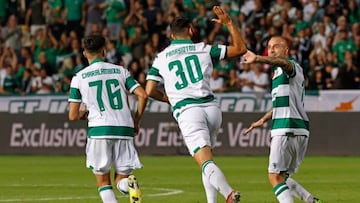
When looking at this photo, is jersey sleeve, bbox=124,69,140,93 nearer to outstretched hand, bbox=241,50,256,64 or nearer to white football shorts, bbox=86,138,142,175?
white football shorts, bbox=86,138,142,175

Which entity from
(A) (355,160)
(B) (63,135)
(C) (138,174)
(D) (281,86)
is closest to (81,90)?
(D) (281,86)

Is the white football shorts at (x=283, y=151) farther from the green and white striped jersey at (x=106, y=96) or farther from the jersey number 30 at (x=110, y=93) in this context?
the jersey number 30 at (x=110, y=93)

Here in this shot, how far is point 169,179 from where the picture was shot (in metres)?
19.9

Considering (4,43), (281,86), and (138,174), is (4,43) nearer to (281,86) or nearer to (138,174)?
(138,174)

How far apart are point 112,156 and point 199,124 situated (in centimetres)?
99

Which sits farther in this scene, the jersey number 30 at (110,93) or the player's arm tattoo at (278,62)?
the jersey number 30 at (110,93)

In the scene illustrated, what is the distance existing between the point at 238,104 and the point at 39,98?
16.4ft

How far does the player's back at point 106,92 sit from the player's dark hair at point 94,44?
148 mm

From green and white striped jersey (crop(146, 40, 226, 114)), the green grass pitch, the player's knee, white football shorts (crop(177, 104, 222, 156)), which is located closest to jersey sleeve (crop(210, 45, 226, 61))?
green and white striped jersey (crop(146, 40, 226, 114))

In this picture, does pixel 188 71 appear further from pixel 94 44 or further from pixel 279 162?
pixel 279 162

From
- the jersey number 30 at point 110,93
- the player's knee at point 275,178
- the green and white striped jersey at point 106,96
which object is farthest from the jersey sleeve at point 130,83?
the player's knee at point 275,178

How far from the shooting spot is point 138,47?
102 ft

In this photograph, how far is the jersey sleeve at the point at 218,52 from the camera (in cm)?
1242

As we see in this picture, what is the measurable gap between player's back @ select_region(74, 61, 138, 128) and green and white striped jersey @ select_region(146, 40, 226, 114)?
1.47ft
